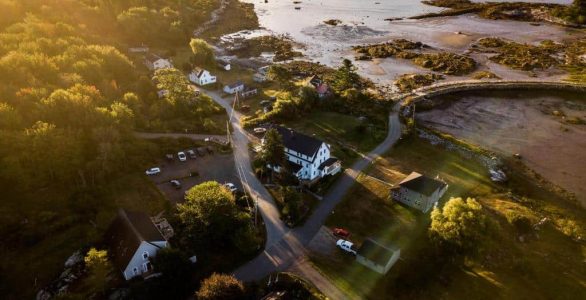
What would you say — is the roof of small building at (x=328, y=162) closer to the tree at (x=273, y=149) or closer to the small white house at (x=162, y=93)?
the tree at (x=273, y=149)

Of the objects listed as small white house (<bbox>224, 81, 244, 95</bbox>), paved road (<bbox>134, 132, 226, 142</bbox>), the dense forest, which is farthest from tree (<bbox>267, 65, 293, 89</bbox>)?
paved road (<bbox>134, 132, 226, 142</bbox>)

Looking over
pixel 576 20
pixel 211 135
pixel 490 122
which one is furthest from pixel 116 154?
pixel 576 20

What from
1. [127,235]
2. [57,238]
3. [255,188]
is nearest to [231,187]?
[255,188]

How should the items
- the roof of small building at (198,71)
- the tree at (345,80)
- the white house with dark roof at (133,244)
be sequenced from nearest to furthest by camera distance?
the white house with dark roof at (133,244) < the tree at (345,80) < the roof of small building at (198,71)

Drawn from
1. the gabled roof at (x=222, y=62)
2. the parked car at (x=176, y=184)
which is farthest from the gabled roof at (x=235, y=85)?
the parked car at (x=176, y=184)

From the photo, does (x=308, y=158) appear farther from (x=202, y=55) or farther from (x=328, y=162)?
(x=202, y=55)

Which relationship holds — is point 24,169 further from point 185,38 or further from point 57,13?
point 185,38
